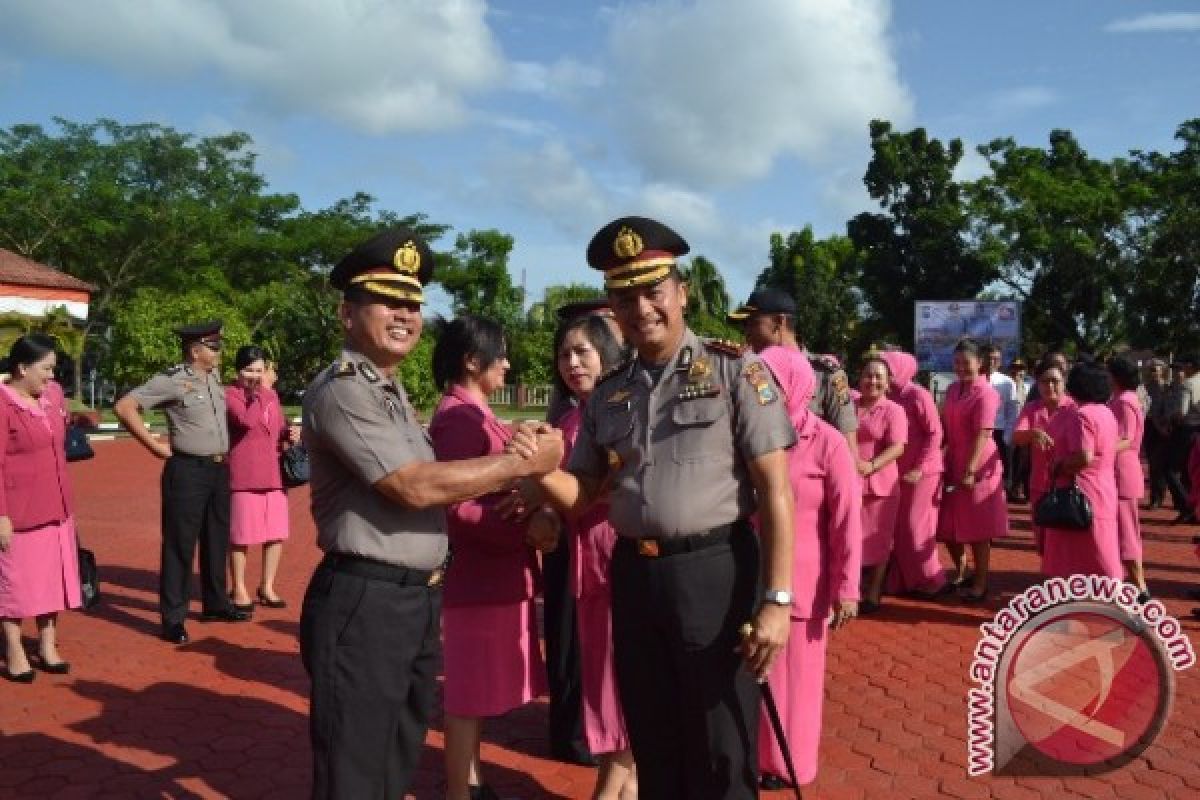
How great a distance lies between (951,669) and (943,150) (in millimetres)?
32996

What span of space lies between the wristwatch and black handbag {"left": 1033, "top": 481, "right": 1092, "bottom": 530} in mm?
3709

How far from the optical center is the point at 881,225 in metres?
36.6

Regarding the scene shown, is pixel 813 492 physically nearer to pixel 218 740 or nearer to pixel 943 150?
pixel 218 740

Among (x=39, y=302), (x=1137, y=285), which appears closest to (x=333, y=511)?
(x=1137, y=285)

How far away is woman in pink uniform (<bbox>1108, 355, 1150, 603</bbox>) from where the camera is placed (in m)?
6.17

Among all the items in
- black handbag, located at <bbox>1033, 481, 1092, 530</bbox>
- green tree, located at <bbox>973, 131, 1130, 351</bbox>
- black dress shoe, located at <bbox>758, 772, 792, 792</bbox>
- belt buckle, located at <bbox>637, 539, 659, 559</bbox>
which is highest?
green tree, located at <bbox>973, 131, 1130, 351</bbox>

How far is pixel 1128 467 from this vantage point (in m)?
6.46

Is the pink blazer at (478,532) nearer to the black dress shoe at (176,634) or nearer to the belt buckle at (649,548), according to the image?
the belt buckle at (649,548)

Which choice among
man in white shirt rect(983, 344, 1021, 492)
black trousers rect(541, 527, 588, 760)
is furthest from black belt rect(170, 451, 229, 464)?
man in white shirt rect(983, 344, 1021, 492)

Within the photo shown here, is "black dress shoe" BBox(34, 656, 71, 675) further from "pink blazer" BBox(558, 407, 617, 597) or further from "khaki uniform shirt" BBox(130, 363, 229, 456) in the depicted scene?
"pink blazer" BBox(558, 407, 617, 597)

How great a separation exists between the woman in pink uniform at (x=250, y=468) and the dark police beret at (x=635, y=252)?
4.43m

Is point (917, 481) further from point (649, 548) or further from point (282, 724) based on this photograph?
point (649, 548)

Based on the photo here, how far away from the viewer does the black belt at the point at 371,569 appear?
100 inches

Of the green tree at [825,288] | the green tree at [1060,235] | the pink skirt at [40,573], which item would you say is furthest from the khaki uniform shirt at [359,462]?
the green tree at [825,288]
